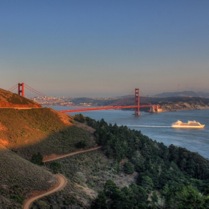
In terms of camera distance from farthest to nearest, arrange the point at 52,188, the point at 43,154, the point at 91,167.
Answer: the point at 43,154
the point at 91,167
the point at 52,188

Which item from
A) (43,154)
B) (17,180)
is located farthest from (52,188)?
(43,154)

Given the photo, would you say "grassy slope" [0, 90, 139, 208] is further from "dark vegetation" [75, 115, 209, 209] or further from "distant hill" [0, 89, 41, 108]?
"dark vegetation" [75, 115, 209, 209]

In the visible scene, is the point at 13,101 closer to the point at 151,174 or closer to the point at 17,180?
the point at 151,174

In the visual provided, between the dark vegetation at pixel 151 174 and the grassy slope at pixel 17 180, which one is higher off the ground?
the grassy slope at pixel 17 180

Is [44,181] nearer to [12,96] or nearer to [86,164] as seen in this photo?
[86,164]

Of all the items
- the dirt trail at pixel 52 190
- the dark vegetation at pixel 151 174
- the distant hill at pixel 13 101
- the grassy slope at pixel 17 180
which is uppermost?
the distant hill at pixel 13 101

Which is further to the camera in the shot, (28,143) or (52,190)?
(28,143)

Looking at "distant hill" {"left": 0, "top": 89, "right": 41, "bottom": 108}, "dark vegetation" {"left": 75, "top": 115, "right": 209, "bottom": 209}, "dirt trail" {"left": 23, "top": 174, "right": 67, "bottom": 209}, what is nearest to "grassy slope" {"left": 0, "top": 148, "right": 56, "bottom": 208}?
"dirt trail" {"left": 23, "top": 174, "right": 67, "bottom": 209}

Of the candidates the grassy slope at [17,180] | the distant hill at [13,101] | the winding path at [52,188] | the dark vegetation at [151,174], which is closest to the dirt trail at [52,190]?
the winding path at [52,188]

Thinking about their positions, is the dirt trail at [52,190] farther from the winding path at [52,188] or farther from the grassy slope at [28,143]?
the grassy slope at [28,143]
